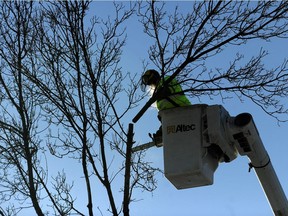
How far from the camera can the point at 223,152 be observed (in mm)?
4434

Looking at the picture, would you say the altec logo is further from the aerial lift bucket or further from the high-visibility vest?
the high-visibility vest

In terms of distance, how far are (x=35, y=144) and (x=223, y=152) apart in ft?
6.44

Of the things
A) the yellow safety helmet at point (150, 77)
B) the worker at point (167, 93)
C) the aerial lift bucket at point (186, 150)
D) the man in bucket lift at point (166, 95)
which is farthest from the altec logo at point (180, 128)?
the yellow safety helmet at point (150, 77)

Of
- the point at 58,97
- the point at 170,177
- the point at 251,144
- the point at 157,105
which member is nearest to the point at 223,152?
the point at 251,144

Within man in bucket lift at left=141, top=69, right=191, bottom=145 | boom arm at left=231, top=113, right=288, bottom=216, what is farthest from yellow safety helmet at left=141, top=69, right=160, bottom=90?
boom arm at left=231, top=113, right=288, bottom=216

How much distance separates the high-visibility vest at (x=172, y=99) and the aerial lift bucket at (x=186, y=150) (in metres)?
0.32

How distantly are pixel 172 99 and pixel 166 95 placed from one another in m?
0.08

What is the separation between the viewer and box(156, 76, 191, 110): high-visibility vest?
190 inches

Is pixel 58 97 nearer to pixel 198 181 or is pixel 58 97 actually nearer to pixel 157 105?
pixel 157 105

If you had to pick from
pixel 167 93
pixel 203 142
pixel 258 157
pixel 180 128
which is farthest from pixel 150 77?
pixel 258 157

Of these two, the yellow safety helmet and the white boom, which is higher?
the yellow safety helmet

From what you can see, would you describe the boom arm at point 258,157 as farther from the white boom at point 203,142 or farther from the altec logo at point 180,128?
the altec logo at point 180,128

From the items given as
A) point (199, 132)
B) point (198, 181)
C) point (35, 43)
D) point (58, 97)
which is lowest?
point (198, 181)

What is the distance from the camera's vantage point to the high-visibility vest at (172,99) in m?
4.83
